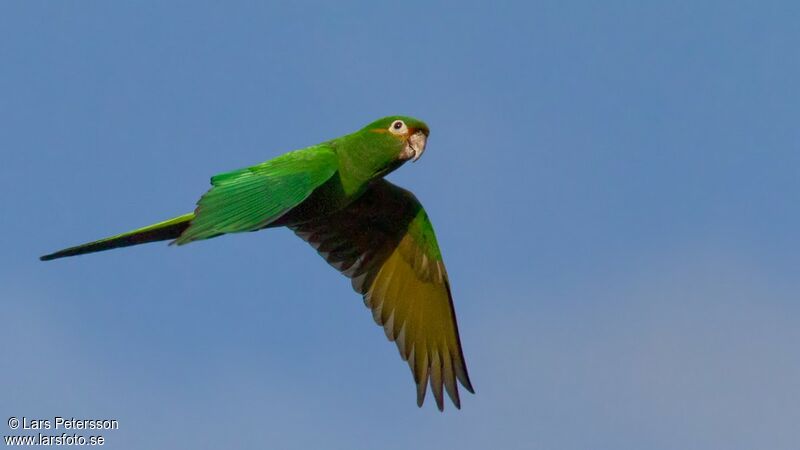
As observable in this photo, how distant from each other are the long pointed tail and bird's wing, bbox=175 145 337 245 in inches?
24.9

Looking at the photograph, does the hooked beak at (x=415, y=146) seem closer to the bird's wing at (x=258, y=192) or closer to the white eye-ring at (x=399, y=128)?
the white eye-ring at (x=399, y=128)

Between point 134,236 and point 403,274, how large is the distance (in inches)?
114

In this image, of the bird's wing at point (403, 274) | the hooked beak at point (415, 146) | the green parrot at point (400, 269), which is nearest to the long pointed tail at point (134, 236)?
the green parrot at point (400, 269)

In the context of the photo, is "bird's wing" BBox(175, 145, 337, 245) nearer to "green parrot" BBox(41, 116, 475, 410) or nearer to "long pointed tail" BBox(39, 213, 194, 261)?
"green parrot" BBox(41, 116, 475, 410)

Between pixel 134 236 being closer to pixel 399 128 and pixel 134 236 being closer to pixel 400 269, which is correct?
pixel 399 128

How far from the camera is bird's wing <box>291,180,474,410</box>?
45.3ft

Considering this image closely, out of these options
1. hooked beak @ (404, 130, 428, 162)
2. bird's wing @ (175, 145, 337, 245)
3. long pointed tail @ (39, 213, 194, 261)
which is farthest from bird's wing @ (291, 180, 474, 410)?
long pointed tail @ (39, 213, 194, 261)

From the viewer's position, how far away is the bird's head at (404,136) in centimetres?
1240

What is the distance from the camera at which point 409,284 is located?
45.9ft

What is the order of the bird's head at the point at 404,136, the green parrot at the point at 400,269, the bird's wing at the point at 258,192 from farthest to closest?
the green parrot at the point at 400,269
the bird's head at the point at 404,136
the bird's wing at the point at 258,192

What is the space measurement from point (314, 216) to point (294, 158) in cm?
59

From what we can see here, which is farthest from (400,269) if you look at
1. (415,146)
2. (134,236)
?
(134,236)

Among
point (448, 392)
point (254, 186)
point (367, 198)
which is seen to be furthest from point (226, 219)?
point (448, 392)

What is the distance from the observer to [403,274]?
45.9 feet
